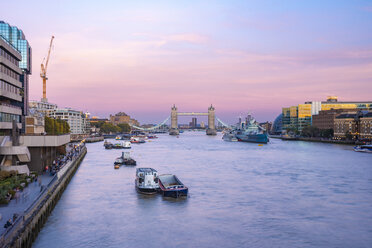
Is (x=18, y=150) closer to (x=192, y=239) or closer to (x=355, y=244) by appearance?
(x=192, y=239)

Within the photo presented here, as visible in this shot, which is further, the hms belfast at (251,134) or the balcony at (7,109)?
the hms belfast at (251,134)

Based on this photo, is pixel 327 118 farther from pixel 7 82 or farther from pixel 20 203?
pixel 20 203

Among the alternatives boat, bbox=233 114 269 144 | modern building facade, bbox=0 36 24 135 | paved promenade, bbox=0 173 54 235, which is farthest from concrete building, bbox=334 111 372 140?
paved promenade, bbox=0 173 54 235

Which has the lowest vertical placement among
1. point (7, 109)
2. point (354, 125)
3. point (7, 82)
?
point (354, 125)

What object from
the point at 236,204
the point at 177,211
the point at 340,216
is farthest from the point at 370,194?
the point at 177,211

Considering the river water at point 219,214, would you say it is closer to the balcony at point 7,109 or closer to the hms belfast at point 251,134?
the balcony at point 7,109

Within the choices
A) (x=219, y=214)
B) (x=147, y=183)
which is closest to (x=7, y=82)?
(x=147, y=183)

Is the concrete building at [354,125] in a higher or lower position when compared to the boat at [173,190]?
higher

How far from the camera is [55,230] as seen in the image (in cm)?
2272

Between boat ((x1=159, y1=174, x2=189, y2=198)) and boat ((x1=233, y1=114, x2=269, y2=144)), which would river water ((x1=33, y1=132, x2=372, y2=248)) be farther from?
boat ((x1=233, y1=114, x2=269, y2=144))

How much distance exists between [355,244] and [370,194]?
14.5 m

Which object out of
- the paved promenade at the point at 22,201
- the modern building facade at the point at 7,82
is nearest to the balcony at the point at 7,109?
the modern building facade at the point at 7,82

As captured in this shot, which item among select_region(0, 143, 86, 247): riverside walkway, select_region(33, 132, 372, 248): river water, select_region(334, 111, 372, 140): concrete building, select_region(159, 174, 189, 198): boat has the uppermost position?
select_region(334, 111, 372, 140): concrete building

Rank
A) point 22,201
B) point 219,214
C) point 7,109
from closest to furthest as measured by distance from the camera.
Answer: point 22,201
point 219,214
point 7,109
